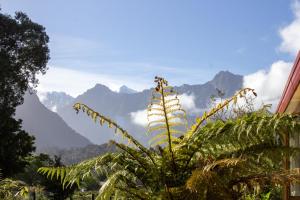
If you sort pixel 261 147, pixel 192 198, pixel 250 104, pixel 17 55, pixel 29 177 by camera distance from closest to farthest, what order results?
pixel 192 198
pixel 261 147
pixel 250 104
pixel 17 55
pixel 29 177

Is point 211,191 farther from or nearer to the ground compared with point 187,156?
nearer to the ground

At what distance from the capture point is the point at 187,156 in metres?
4.18

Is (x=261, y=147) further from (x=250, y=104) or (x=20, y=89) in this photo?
(x=20, y=89)

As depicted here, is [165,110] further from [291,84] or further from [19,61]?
[19,61]

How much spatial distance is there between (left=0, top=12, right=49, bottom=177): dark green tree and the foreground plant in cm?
2332

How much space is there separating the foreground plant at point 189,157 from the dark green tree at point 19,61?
23.3 metres

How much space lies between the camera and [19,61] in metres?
31.8

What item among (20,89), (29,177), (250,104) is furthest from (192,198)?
(29,177)

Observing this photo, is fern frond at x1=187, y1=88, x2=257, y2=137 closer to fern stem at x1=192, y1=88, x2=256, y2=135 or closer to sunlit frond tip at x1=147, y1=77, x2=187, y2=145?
fern stem at x1=192, y1=88, x2=256, y2=135

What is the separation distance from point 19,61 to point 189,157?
28944 mm

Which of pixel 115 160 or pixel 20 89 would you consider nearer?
pixel 115 160

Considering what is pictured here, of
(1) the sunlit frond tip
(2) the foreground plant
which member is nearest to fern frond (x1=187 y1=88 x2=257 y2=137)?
(2) the foreground plant

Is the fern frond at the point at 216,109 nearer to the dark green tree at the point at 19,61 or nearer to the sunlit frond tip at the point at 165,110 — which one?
the sunlit frond tip at the point at 165,110

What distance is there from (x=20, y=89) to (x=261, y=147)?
29168mm
